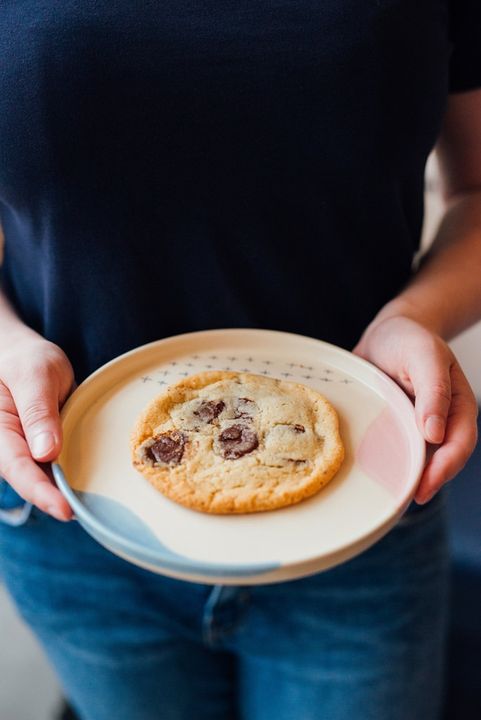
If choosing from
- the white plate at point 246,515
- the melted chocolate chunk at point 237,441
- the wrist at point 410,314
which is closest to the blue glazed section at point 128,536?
the white plate at point 246,515

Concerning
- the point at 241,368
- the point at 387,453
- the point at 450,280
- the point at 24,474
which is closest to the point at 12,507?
the point at 24,474

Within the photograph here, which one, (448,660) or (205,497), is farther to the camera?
(448,660)

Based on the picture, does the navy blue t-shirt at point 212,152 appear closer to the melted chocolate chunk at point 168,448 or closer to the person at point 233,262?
the person at point 233,262

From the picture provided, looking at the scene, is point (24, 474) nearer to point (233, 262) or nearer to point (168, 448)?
point (168, 448)

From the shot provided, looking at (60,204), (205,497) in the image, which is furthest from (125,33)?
(205,497)

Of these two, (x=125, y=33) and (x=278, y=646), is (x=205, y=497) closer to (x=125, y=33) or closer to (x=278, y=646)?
(x=278, y=646)

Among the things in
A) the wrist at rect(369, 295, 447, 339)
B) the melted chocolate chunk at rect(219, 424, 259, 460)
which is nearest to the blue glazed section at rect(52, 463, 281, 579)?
the melted chocolate chunk at rect(219, 424, 259, 460)
